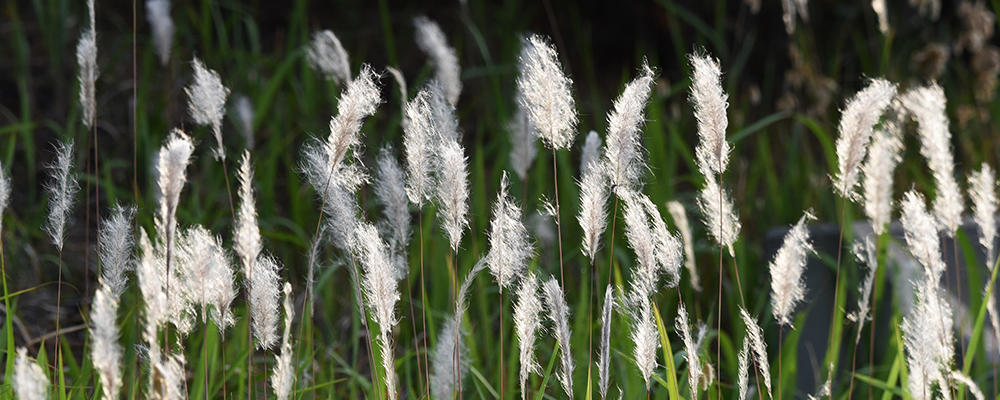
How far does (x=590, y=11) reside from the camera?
10.4ft

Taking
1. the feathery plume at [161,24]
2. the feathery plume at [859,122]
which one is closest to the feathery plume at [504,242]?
the feathery plume at [859,122]

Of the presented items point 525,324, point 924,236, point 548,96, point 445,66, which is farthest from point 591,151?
point 445,66

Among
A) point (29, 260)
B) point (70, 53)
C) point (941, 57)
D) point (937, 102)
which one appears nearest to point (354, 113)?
point (937, 102)

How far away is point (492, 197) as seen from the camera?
243 centimetres

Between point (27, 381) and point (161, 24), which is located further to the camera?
point (161, 24)

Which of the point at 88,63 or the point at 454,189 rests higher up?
the point at 88,63

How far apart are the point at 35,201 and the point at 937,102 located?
234cm

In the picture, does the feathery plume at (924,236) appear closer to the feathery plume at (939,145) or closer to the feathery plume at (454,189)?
the feathery plume at (939,145)

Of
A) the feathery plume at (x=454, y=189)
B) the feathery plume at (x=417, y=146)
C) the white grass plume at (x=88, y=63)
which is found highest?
the white grass plume at (x=88, y=63)

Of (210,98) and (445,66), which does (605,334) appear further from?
(445,66)

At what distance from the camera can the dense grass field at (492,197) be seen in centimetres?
119

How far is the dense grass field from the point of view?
119cm

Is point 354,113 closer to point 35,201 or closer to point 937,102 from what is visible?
point 937,102

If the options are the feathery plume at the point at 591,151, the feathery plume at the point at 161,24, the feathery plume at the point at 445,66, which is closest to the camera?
the feathery plume at the point at 591,151
